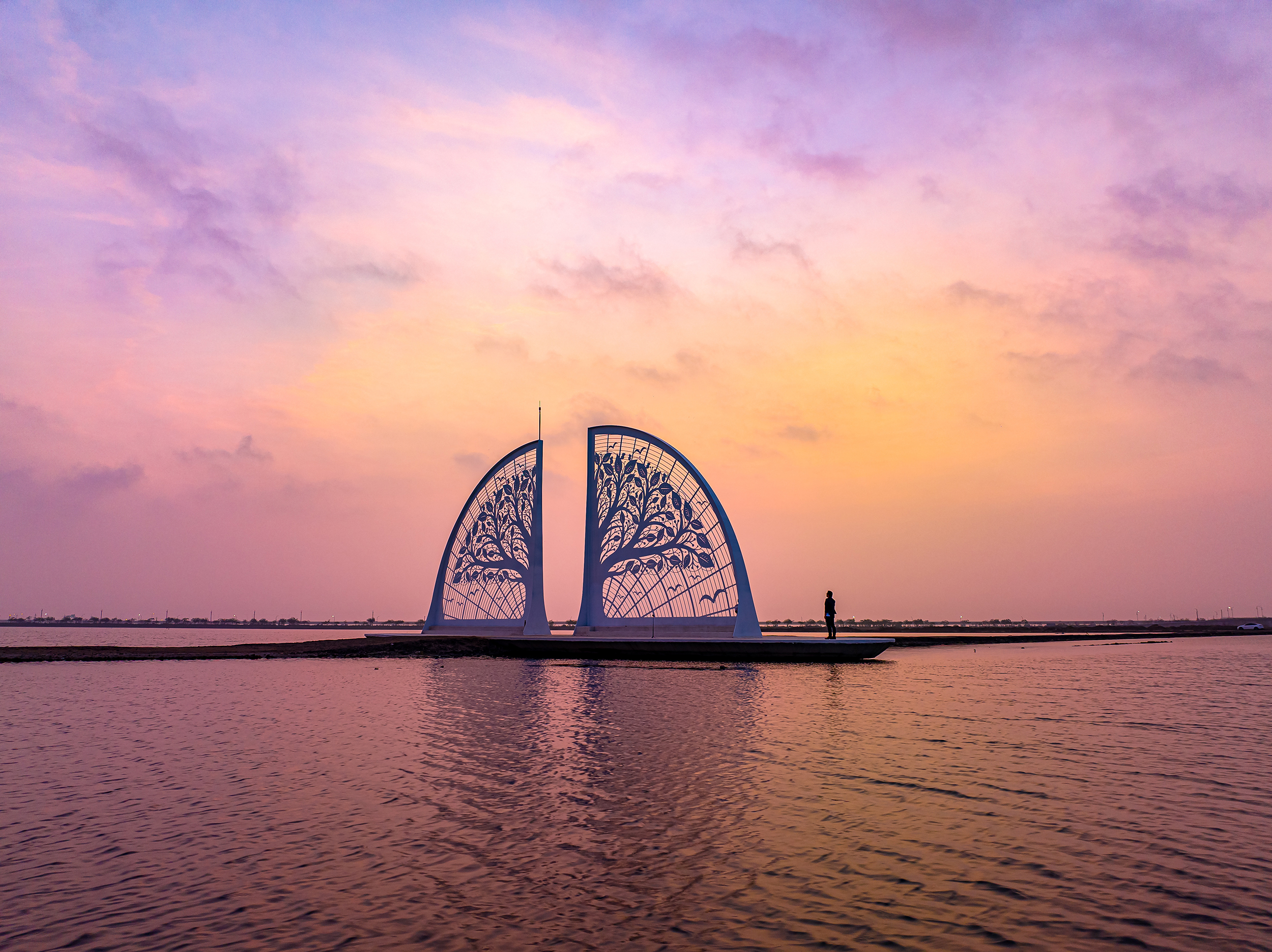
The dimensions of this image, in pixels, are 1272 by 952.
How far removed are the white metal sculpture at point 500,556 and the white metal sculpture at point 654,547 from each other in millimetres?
4500

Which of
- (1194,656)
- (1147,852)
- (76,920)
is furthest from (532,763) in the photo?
(1194,656)

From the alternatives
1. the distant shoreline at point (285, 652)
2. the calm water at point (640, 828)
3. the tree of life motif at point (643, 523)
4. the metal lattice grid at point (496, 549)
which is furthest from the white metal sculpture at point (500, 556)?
the calm water at point (640, 828)

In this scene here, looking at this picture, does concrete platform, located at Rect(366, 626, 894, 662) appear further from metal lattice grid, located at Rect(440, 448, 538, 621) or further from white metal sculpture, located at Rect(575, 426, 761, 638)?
metal lattice grid, located at Rect(440, 448, 538, 621)

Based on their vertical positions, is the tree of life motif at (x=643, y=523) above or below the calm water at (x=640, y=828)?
above

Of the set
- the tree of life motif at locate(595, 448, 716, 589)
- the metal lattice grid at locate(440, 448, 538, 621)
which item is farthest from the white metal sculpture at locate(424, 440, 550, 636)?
the tree of life motif at locate(595, 448, 716, 589)

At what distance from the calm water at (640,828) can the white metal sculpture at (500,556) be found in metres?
27.2

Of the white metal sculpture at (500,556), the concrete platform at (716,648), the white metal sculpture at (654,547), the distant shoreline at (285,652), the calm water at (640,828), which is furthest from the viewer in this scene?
the white metal sculpture at (500,556)

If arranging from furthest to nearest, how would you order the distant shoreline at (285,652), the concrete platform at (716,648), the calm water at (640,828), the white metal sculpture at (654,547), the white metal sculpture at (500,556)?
the white metal sculpture at (500,556) → the distant shoreline at (285,652) → the white metal sculpture at (654,547) → the concrete platform at (716,648) → the calm water at (640,828)

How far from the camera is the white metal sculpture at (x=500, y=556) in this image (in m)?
48.2

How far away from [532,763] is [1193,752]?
1103 cm

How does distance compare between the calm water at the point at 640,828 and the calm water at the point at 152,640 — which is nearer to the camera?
the calm water at the point at 640,828

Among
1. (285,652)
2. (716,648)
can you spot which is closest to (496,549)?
(285,652)

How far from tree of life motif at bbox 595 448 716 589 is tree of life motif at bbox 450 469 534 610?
5765 mm

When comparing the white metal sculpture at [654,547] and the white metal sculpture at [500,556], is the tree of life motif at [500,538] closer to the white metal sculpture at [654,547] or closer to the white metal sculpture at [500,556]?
the white metal sculpture at [500,556]
